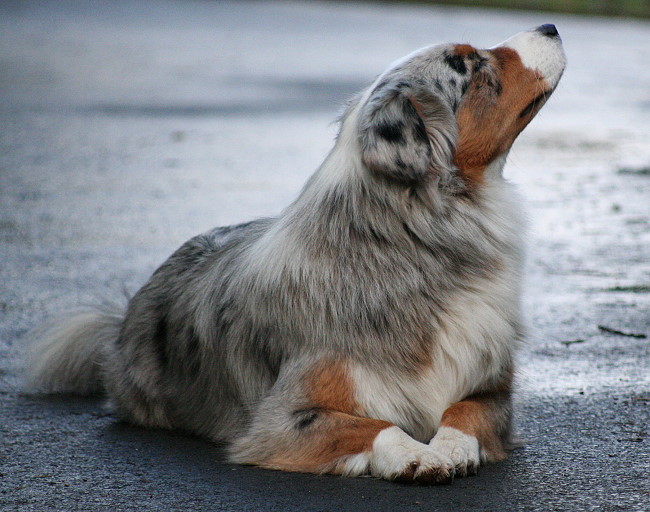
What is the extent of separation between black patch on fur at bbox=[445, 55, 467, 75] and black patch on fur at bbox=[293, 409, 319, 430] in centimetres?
163

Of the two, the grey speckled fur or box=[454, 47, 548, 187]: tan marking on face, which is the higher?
box=[454, 47, 548, 187]: tan marking on face

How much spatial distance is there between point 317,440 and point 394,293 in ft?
2.21

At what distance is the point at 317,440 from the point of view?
13.9 ft

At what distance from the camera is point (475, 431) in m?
4.34

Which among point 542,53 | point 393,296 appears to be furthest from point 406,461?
point 542,53

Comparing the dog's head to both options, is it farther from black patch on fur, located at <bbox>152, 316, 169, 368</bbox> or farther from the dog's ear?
black patch on fur, located at <bbox>152, 316, 169, 368</bbox>

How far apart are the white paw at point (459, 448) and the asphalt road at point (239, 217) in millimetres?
80

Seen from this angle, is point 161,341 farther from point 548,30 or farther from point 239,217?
point 239,217

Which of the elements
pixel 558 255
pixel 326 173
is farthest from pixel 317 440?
pixel 558 255

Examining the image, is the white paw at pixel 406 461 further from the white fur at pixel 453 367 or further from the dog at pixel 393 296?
the white fur at pixel 453 367

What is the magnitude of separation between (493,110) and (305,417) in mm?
1585

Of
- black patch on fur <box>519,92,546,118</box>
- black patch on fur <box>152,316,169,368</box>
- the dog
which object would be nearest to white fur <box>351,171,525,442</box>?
the dog

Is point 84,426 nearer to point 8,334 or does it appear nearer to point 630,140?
point 8,334

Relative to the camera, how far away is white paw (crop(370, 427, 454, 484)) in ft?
13.4
